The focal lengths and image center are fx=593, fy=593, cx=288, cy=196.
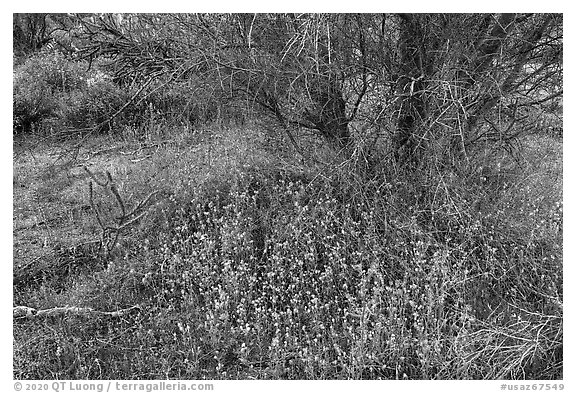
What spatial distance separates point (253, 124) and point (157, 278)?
1.57 metres

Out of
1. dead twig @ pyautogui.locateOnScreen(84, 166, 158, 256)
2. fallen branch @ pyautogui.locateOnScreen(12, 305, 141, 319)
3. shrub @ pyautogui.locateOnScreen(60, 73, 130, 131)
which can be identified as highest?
shrub @ pyautogui.locateOnScreen(60, 73, 130, 131)

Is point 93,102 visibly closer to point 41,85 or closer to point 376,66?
point 41,85

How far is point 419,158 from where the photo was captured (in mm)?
4234

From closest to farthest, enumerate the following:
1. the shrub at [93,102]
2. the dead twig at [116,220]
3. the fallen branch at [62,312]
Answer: the fallen branch at [62,312] → the dead twig at [116,220] → the shrub at [93,102]

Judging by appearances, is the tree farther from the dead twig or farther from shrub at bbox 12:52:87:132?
shrub at bbox 12:52:87:132

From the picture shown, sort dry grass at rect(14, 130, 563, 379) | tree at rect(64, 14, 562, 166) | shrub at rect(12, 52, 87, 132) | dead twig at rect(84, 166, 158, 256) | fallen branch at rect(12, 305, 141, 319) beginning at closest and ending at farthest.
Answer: dry grass at rect(14, 130, 563, 379)
fallen branch at rect(12, 305, 141, 319)
tree at rect(64, 14, 562, 166)
dead twig at rect(84, 166, 158, 256)
shrub at rect(12, 52, 87, 132)

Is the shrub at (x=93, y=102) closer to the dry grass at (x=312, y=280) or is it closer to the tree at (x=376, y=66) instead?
the dry grass at (x=312, y=280)

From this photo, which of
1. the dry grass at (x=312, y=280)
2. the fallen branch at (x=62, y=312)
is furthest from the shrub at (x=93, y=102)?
the fallen branch at (x=62, y=312)

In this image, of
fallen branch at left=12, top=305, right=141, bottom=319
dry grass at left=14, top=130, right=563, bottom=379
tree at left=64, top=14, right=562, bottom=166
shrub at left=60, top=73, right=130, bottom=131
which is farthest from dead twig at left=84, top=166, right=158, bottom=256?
shrub at left=60, top=73, right=130, bottom=131

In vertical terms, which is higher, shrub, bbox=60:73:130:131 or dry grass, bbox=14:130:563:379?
shrub, bbox=60:73:130:131

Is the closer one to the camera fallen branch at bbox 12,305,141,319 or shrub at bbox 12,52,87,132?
fallen branch at bbox 12,305,141,319

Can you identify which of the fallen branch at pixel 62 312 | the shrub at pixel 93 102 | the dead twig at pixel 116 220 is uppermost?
the shrub at pixel 93 102

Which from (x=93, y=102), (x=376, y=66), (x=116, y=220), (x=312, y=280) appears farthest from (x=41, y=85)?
(x=312, y=280)

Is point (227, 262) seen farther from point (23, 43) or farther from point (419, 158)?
point (23, 43)
